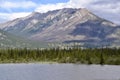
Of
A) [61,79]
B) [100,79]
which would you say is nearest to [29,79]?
[61,79]

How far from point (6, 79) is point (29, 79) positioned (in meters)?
8.18

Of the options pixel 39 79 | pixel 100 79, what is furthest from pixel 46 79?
pixel 100 79

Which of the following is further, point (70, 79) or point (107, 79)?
point (70, 79)

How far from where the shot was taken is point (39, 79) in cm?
11156

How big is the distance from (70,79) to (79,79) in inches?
125

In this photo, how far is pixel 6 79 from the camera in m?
107

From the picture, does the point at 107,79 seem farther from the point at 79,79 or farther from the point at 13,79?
the point at 13,79

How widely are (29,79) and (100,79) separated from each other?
79.1 ft

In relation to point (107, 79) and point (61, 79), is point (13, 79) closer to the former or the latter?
point (61, 79)

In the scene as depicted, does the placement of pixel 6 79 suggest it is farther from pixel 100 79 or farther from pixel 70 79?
pixel 100 79

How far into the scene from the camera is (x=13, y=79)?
10812 cm

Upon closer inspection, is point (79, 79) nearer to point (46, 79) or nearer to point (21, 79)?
point (46, 79)

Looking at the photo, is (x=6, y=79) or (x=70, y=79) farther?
(x=70, y=79)

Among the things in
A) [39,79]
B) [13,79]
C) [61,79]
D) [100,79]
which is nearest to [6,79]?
[13,79]
